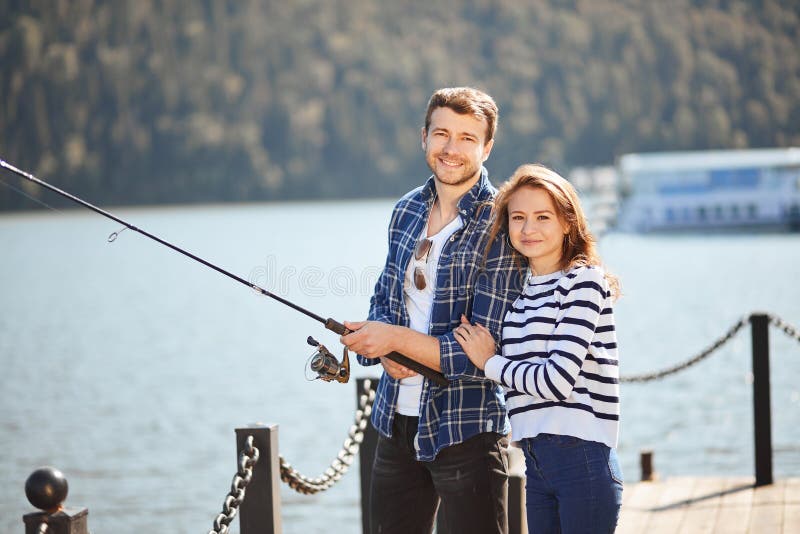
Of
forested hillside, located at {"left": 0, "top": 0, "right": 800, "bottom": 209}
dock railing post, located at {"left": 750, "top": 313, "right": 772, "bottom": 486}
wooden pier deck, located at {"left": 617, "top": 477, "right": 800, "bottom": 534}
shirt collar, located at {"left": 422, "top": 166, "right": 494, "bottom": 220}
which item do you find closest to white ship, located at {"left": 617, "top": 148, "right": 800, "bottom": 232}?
forested hillside, located at {"left": 0, "top": 0, "right": 800, "bottom": 209}

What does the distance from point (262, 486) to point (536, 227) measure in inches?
52.7

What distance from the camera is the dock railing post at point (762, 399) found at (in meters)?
5.01

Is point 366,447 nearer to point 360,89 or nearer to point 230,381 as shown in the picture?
point 230,381

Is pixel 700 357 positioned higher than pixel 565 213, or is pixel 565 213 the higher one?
pixel 565 213

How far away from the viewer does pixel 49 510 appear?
9.11 ft

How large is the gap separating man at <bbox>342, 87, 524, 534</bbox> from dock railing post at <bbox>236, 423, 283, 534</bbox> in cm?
61

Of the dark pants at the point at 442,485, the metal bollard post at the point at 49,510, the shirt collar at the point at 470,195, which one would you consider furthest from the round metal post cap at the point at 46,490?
the shirt collar at the point at 470,195

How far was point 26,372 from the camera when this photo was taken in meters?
19.7

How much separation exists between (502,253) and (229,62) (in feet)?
361

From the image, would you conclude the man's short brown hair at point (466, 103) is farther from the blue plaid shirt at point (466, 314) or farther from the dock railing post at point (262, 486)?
the dock railing post at point (262, 486)

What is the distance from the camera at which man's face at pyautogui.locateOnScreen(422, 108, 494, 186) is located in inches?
108

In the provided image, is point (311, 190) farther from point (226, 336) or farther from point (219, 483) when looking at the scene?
point (219, 483)

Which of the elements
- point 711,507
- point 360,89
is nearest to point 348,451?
point 711,507

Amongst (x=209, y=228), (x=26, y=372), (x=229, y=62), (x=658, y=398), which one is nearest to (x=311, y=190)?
(x=209, y=228)
